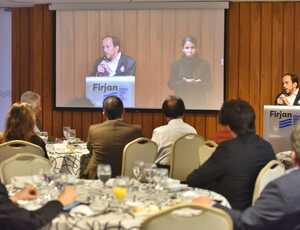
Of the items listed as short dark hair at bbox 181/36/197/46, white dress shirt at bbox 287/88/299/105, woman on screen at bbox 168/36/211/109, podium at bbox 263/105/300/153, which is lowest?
podium at bbox 263/105/300/153

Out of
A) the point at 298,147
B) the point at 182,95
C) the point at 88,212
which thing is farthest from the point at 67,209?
the point at 182,95

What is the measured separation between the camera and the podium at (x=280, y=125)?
15.8 ft

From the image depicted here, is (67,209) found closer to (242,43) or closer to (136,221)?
(136,221)

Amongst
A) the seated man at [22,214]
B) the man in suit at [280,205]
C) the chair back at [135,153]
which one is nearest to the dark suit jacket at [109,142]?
the chair back at [135,153]

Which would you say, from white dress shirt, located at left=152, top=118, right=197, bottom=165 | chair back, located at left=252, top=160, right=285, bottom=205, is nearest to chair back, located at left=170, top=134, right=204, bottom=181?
white dress shirt, located at left=152, top=118, right=197, bottom=165

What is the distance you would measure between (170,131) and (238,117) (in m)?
1.78

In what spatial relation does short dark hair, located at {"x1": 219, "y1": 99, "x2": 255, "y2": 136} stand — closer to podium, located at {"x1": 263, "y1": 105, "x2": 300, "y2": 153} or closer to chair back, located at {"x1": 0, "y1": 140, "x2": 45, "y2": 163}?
podium, located at {"x1": 263, "y1": 105, "x2": 300, "y2": 153}

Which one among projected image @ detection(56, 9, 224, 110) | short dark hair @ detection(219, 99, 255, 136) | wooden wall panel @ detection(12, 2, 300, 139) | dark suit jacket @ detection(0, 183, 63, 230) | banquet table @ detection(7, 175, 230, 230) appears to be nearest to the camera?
dark suit jacket @ detection(0, 183, 63, 230)

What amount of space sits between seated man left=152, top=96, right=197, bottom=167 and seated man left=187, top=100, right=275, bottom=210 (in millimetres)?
1706

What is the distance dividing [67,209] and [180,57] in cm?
525

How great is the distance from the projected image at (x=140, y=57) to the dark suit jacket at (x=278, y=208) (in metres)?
5.32

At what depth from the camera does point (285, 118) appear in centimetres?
482

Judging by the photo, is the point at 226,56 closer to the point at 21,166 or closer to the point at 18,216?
the point at 21,166

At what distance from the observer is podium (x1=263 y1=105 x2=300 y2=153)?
15.8ft
